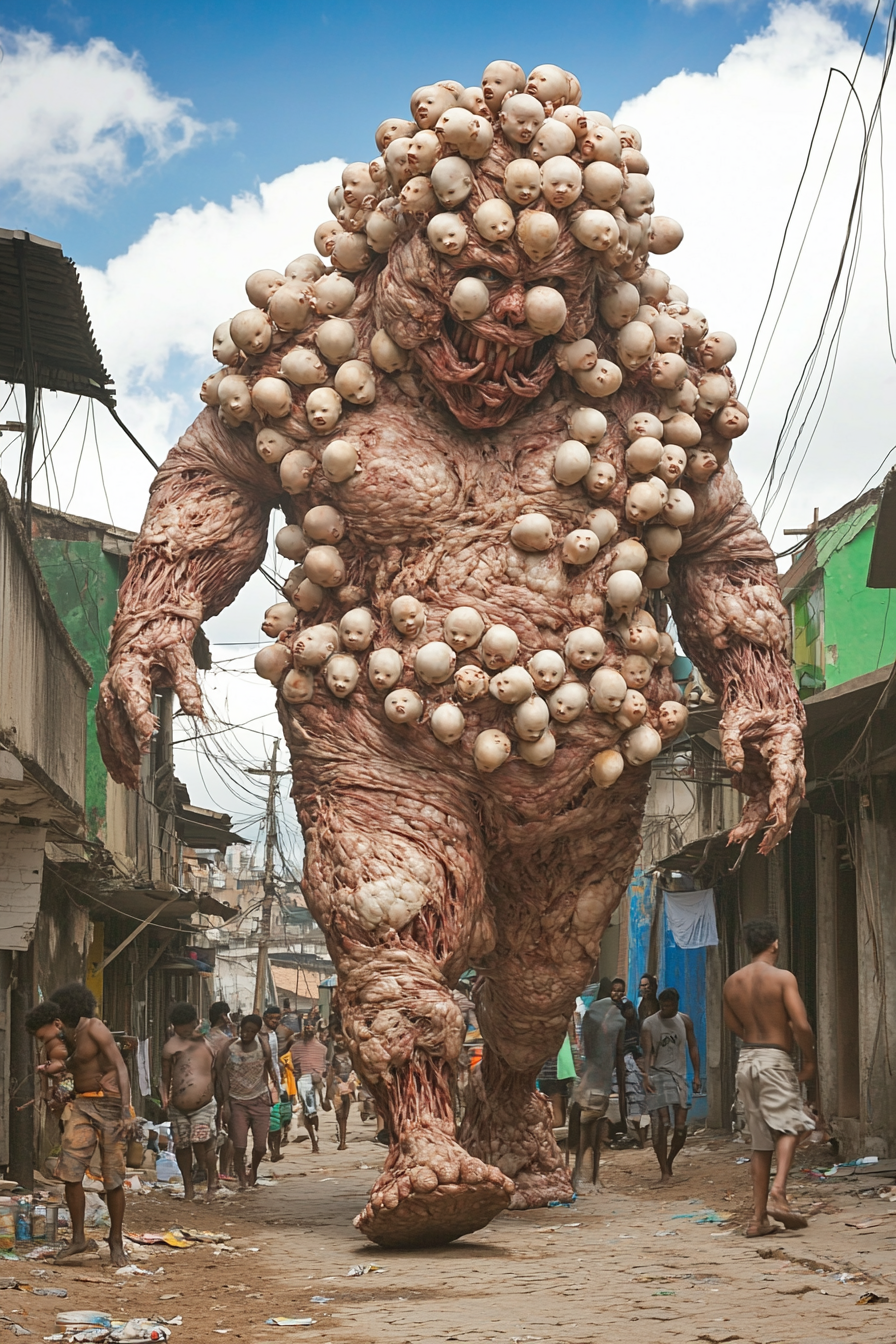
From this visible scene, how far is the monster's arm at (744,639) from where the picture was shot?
673 cm

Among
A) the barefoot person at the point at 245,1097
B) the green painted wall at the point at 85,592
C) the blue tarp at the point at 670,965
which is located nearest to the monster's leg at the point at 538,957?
the barefoot person at the point at 245,1097

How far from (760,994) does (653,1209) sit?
207 cm

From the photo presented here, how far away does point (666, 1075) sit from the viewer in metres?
9.79

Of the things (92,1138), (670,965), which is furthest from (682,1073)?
(670,965)

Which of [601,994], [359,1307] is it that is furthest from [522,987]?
[601,994]

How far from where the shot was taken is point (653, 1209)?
774 centimetres

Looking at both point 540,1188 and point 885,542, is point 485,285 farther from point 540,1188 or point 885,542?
point 540,1188

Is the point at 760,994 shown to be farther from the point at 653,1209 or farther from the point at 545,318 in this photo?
the point at 545,318

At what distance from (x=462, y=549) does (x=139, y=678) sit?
4.88 feet

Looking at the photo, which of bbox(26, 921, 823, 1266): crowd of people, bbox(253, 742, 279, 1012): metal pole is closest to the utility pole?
bbox(253, 742, 279, 1012): metal pole

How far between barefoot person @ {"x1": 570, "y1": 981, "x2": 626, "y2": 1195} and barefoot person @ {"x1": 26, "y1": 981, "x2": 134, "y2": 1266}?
3.47 metres

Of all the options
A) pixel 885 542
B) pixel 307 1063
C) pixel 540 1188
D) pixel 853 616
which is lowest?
pixel 307 1063

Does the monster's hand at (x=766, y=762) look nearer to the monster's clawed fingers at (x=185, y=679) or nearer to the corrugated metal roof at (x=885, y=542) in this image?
the corrugated metal roof at (x=885, y=542)

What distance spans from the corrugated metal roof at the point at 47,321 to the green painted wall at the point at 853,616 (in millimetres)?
7172
